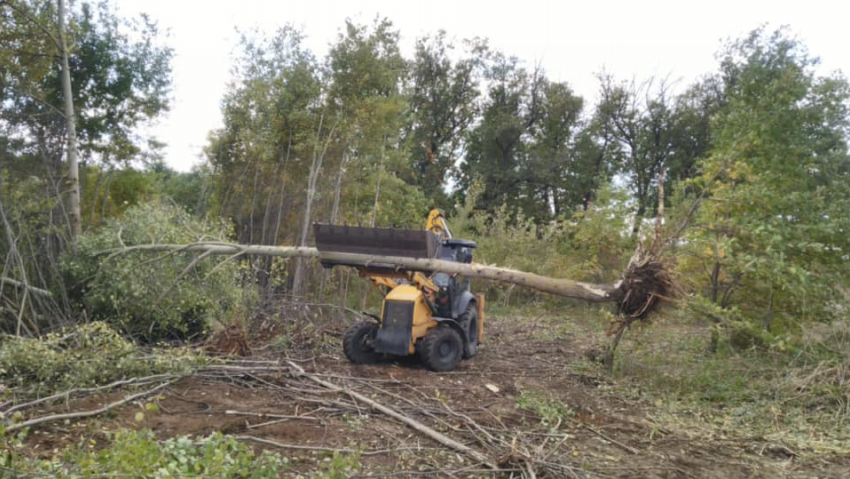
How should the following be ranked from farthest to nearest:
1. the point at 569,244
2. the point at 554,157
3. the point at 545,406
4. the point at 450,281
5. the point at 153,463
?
the point at 554,157
the point at 569,244
the point at 450,281
the point at 545,406
the point at 153,463

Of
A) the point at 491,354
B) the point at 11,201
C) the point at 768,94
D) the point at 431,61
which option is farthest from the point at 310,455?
the point at 431,61

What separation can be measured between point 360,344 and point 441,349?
1.09m

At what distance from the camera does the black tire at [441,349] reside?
7876 millimetres

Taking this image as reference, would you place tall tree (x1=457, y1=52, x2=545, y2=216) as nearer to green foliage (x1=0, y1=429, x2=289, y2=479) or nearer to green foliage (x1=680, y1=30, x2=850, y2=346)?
green foliage (x1=680, y1=30, x2=850, y2=346)

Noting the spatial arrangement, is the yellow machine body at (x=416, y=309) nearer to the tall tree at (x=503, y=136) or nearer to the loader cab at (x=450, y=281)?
the loader cab at (x=450, y=281)

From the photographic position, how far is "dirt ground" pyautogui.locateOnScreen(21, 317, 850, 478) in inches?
185

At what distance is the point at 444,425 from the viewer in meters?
5.61

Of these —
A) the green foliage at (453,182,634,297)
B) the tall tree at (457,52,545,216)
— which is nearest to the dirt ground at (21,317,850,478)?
the green foliage at (453,182,634,297)

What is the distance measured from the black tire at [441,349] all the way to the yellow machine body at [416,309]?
0.38 feet

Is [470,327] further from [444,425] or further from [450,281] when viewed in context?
[444,425]

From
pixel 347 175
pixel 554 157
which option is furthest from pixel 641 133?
pixel 347 175

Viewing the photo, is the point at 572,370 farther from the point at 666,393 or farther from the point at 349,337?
the point at 349,337

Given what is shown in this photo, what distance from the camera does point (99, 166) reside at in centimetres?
1257

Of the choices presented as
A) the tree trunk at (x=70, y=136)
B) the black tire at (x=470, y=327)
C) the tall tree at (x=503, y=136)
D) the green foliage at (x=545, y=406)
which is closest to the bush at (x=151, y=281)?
the tree trunk at (x=70, y=136)
